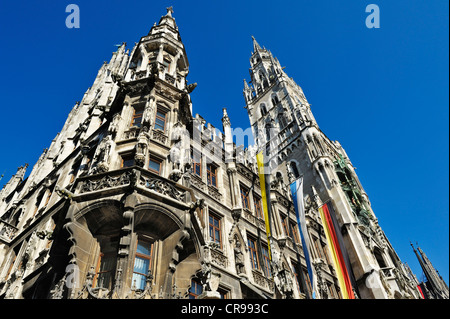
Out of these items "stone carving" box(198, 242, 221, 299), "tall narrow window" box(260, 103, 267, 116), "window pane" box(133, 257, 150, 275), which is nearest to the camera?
"window pane" box(133, 257, 150, 275)

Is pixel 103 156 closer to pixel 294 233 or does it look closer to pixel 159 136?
pixel 159 136

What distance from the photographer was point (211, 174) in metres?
23.7

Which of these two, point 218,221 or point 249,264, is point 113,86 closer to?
point 218,221

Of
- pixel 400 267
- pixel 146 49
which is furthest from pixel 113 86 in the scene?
pixel 400 267

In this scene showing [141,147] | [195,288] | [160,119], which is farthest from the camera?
[160,119]

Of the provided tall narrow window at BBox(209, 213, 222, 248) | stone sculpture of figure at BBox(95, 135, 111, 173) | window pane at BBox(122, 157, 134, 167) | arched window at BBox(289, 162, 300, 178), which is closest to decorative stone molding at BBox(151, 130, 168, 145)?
window pane at BBox(122, 157, 134, 167)

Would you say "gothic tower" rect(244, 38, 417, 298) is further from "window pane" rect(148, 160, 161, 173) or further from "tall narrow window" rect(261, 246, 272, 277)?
"window pane" rect(148, 160, 161, 173)

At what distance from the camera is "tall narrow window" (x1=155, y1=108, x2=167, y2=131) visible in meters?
19.6

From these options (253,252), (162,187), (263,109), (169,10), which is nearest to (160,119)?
(162,187)

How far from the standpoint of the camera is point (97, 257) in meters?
A: 13.7

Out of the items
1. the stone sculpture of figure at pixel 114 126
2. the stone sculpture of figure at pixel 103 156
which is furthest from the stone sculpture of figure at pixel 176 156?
the stone sculpture of figure at pixel 114 126

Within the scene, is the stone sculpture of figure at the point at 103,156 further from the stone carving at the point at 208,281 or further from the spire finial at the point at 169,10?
the spire finial at the point at 169,10

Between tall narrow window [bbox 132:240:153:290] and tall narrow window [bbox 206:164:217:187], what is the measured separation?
9.00 m

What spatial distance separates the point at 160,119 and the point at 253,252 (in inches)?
417
